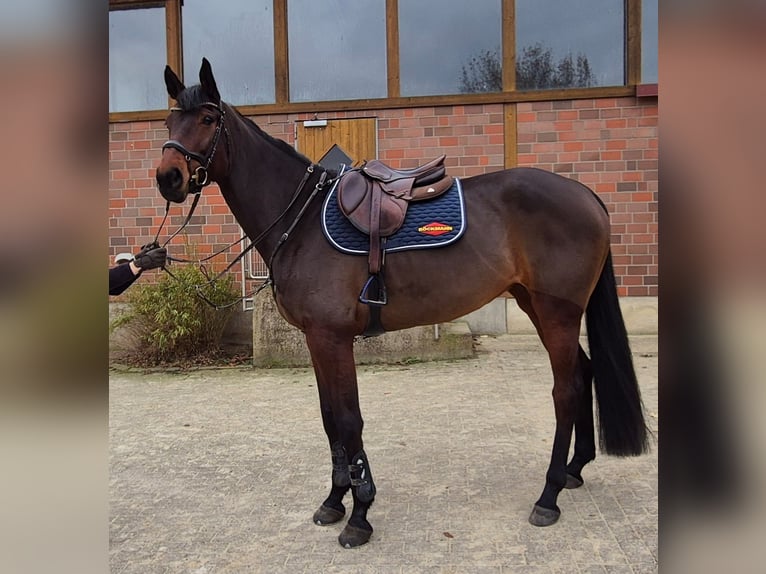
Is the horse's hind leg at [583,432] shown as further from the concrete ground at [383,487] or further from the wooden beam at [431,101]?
the wooden beam at [431,101]

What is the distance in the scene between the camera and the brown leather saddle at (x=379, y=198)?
2.63 metres

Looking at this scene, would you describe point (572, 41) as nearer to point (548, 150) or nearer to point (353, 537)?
point (548, 150)

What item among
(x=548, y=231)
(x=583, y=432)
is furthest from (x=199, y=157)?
(x=583, y=432)

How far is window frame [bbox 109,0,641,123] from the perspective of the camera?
712 cm

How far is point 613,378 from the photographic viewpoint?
116 inches

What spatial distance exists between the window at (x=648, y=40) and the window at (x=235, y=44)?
4905 millimetres

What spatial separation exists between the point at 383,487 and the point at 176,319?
4.39 metres

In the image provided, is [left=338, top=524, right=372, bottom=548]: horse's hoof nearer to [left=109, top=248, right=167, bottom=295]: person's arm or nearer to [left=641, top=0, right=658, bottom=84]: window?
[left=109, top=248, right=167, bottom=295]: person's arm

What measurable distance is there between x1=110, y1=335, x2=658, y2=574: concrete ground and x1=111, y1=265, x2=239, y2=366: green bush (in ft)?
4.32
